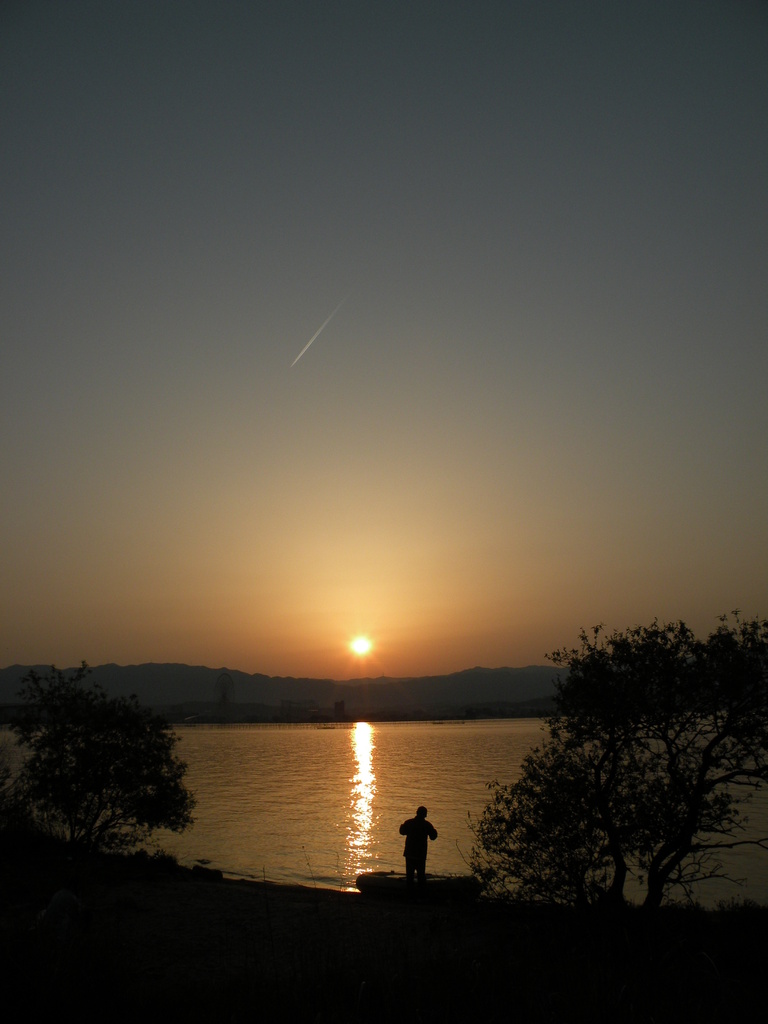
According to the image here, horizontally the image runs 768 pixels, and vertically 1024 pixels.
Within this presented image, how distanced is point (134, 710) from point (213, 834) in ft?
73.0

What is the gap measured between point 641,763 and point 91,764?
50.7 ft

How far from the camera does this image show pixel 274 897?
22.1 metres

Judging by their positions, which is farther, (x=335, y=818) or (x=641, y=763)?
(x=335, y=818)

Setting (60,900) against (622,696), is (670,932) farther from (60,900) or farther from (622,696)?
(60,900)

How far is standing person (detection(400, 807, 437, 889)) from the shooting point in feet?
64.8

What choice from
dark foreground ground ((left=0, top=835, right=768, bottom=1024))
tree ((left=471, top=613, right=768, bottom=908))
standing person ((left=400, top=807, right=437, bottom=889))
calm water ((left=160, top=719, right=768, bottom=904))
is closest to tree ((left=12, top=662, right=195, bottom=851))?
dark foreground ground ((left=0, top=835, right=768, bottom=1024))

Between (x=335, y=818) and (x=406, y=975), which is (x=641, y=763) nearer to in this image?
(x=406, y=975)

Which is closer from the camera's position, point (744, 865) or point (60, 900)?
point (60, 900)

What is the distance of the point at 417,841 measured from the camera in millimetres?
20047

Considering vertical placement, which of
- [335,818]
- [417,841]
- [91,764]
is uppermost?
[91,764]

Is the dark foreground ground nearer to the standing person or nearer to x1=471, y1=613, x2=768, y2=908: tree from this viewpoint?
x1=471, y1=613, x2=768, y2=908: tree

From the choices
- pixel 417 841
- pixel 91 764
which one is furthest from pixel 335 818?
pixel 417 841

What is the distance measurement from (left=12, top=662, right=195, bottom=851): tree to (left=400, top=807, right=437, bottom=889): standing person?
24.2 feet

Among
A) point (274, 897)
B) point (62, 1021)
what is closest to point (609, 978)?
point (62, 1021)
